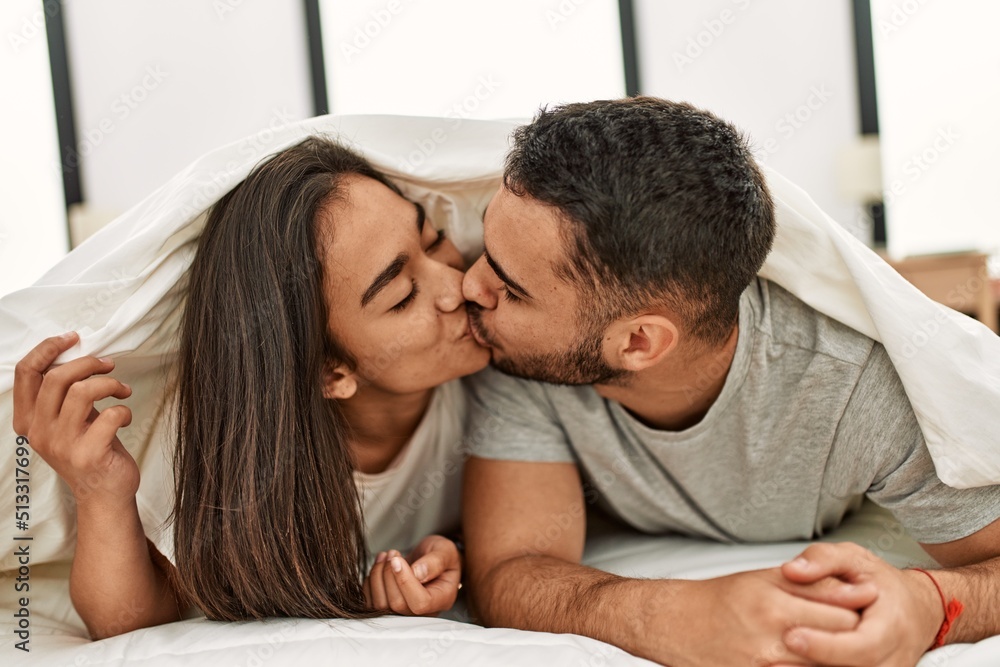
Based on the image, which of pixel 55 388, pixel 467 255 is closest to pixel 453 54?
pixel 467 255

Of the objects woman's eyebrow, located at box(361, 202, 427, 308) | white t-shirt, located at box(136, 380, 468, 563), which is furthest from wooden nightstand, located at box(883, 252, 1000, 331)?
woman's eyebrow, located at box(361, 202, 427, 308)

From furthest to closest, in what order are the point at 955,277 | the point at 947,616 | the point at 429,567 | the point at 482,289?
the point at 955,277, the point at 482,289, the point at 429,567, the point at 947,616

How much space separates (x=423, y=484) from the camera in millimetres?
1535

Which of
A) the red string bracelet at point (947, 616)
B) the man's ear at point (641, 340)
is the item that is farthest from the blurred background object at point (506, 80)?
the red string bracelet at point (947, 616)

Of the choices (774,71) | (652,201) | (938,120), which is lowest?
(652,201)

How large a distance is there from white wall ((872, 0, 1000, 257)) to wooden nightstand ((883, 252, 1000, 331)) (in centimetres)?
88

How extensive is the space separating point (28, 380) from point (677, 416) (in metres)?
0.95

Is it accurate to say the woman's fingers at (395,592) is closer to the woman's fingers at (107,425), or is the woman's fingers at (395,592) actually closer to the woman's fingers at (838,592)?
the woman's fingers at (107,425)

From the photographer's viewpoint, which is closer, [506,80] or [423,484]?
[423,484]

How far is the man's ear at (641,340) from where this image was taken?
121 centimetres

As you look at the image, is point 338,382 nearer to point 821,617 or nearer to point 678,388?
point 678,388

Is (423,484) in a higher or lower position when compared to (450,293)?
lower

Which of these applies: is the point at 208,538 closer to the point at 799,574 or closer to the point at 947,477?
the point at 799,574

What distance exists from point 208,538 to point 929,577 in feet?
3.03
